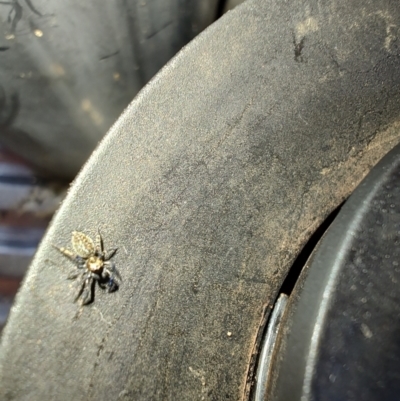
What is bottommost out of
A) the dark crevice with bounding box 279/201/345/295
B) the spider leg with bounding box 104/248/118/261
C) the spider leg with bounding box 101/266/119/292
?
the spider leg with bounding box 101/266/119/292

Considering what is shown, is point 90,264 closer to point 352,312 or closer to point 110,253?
point 110,253

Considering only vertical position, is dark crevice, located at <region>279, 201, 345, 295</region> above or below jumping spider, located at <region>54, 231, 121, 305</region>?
above

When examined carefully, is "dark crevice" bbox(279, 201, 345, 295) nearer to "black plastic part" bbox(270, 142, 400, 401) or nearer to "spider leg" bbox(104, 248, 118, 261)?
"black plastic part" bbox(270, 142, 400, 401)

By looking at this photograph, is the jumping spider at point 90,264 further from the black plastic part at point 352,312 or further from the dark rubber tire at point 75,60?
the dark rubber tire at point 75,60

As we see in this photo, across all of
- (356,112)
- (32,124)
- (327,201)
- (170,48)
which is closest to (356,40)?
(356,112)

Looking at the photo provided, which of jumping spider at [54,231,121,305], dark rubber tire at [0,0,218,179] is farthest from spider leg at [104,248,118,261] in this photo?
Result: dark rubber tire at [0,0,218,179]

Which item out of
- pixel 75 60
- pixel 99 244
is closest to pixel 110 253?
pixel 99 244

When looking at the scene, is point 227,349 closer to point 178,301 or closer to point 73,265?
point 178,301
